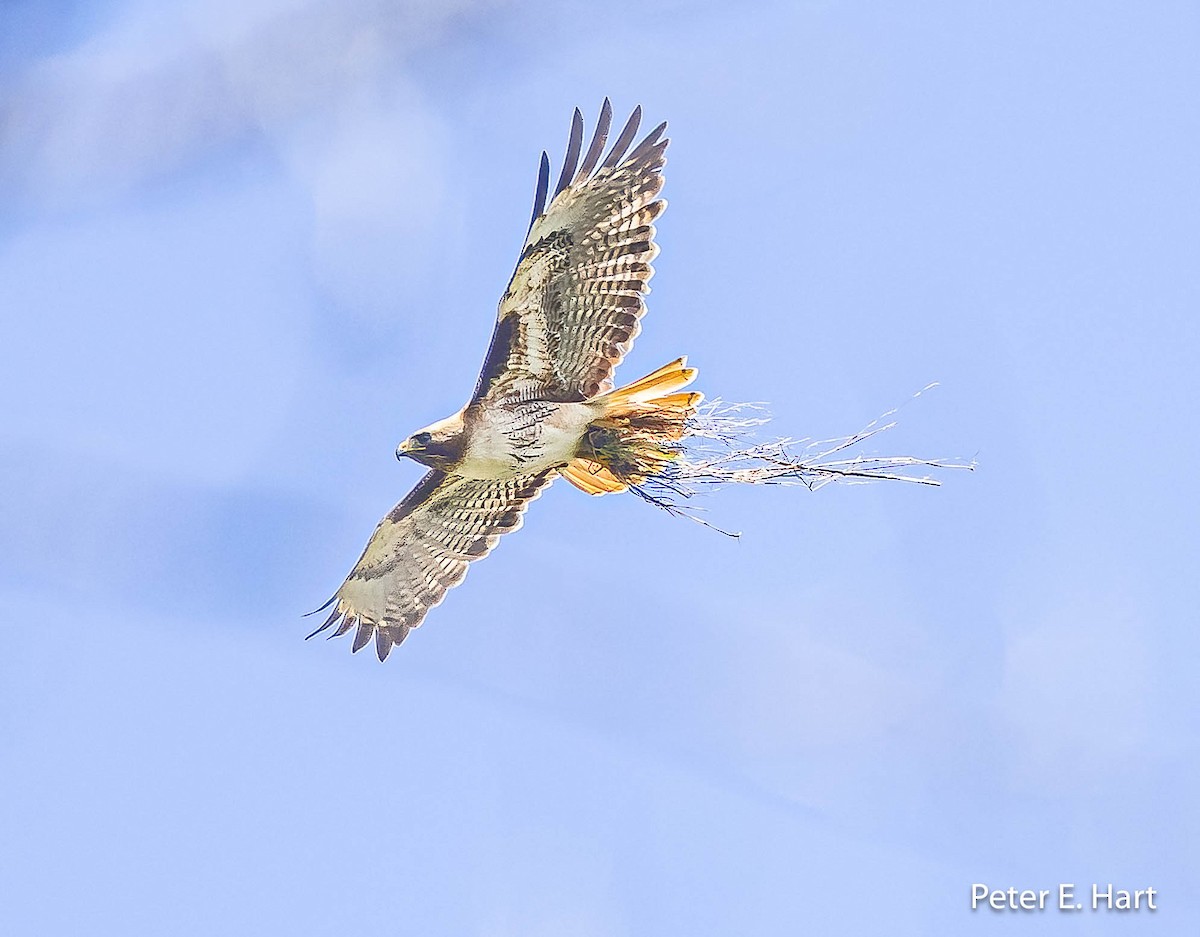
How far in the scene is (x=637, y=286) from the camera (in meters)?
8.00

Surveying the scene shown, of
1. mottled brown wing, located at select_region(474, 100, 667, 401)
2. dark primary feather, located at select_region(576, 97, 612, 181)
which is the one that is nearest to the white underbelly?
mottled brown wing, located at select_region(474, 100, 667, 401)

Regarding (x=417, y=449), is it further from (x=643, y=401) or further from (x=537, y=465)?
(x=643, y=401)

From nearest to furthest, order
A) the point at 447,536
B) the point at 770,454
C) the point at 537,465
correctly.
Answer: the point at 770,454, the point at 537,465, the point at 447,536

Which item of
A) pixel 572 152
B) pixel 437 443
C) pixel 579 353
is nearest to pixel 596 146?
pixel 572 152

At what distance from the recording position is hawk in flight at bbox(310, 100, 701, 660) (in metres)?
7.95

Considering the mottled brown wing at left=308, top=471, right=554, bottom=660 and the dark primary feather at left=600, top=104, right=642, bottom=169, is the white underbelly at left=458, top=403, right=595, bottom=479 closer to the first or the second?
the mottled brown wing at left=308, top=471, right=554, bottom=660

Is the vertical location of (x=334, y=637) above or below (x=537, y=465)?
below

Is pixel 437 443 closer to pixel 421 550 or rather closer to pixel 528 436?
pixel 528 436

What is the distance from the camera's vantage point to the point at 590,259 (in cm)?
799

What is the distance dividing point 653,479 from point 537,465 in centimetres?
72

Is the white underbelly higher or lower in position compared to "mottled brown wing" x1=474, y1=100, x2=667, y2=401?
lower

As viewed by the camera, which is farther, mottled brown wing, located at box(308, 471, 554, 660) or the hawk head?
mottled brown wing, located at box(308, 471, 554, 660)

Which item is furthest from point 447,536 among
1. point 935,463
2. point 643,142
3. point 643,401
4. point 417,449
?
point 935,463

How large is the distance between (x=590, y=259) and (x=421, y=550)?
2.46 metres
